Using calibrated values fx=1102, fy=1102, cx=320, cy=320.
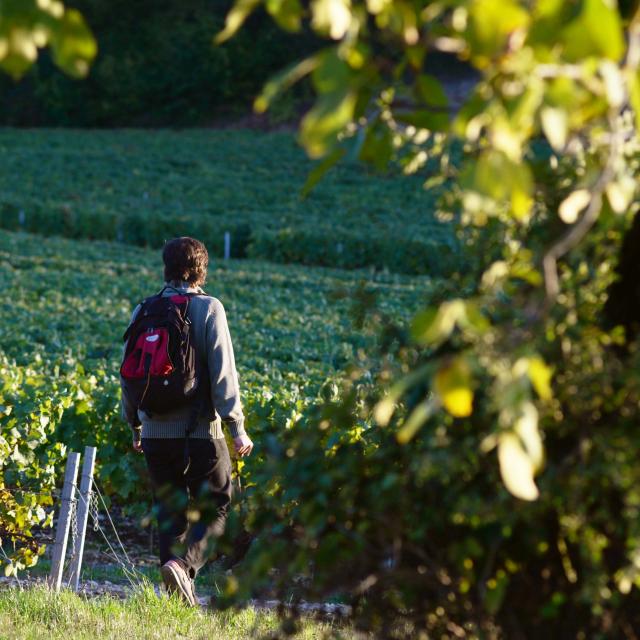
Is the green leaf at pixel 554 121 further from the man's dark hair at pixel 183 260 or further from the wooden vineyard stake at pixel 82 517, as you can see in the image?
the wooden vineyard stake at pixel 82 517

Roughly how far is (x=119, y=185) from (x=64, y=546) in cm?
4302

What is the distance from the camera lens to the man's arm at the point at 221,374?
538cm

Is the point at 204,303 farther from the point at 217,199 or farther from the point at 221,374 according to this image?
the point at 217,199

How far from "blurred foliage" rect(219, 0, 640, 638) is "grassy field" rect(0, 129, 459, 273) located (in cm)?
2923

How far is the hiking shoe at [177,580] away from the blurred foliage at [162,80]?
6307cm

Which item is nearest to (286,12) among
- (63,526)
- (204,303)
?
(204,303)

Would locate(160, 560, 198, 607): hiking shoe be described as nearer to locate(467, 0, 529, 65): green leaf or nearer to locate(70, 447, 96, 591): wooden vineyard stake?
locate(70, 447, 96, 591): wooden vineyard stake

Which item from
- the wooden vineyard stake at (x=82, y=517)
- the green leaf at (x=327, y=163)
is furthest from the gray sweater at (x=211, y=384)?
the green leaf at (x=327, y=163)

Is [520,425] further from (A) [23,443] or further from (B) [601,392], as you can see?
(A) [23,443]

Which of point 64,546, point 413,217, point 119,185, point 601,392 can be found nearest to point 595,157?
point 601,392

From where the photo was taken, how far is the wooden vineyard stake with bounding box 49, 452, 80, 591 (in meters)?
5.87

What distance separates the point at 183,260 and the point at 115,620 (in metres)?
1.74

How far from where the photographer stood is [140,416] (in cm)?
557

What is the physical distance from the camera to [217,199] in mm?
44719
